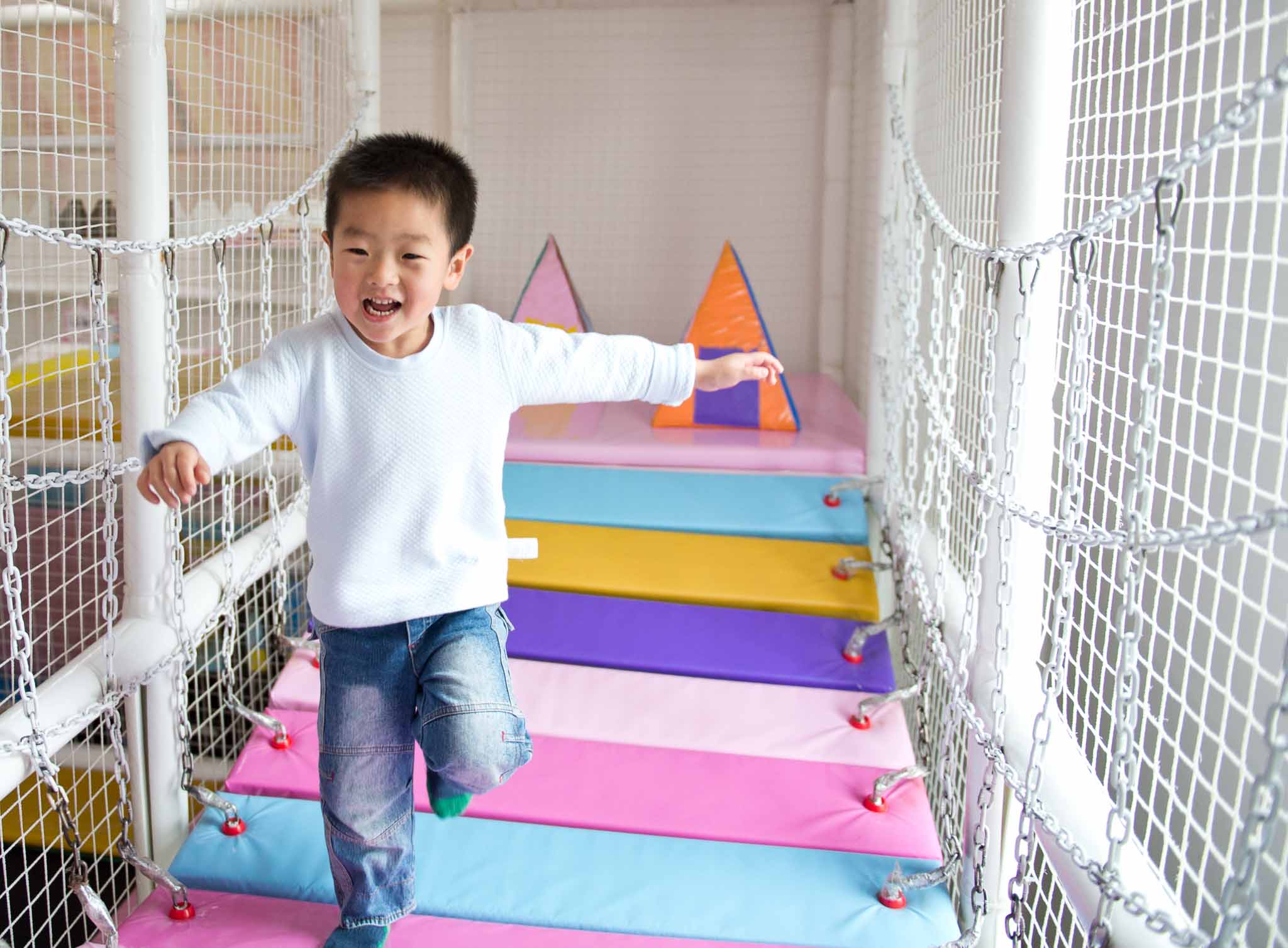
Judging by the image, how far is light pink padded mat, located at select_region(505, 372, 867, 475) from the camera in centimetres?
298

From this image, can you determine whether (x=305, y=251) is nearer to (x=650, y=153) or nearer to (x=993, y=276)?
(x=993, y=276)

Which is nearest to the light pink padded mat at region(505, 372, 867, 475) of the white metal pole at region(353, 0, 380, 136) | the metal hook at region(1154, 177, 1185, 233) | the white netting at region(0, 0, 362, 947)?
the white netting at region(0, 0, 362, 947)

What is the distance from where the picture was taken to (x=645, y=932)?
1.50m

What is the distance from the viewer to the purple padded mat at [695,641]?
2123 mm

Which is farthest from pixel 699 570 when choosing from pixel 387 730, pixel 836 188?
pixel 836 188

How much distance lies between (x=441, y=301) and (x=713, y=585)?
6.91ft

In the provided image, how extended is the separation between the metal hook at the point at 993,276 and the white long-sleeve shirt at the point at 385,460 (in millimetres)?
702

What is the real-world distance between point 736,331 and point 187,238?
178cm

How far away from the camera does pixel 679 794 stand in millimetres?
1787

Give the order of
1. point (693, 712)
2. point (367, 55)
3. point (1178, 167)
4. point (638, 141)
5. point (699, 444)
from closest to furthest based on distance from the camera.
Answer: point (1178, 167) < point (693, 712) < point (367, 55) < point (699, 444) < point (638, 141)

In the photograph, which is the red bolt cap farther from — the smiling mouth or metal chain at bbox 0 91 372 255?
metal chain at bbox 0 91 372 255

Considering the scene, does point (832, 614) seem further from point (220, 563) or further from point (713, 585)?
point (220, 563)

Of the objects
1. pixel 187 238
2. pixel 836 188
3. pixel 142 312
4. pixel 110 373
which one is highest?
pixel 836 188

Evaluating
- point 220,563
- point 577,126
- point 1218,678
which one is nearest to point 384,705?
point 220,563
